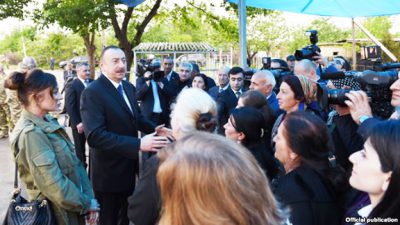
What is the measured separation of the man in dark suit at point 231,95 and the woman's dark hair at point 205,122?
9.39 feet

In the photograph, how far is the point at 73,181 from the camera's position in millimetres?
2629

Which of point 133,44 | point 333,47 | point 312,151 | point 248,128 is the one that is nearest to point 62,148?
point 248,128

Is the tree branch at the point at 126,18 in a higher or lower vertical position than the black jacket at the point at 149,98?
higher

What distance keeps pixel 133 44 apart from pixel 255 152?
10.4 metres

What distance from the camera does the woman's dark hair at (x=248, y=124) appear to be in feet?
9.25

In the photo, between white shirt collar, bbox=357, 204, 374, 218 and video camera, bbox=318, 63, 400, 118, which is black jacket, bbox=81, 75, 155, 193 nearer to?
Result: video camera, bbox=318, 63, 400, 118

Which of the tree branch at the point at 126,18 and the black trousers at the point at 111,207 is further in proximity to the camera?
the tree branch at the point at 126,18

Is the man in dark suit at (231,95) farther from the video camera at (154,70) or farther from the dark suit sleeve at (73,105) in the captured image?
the dark suit sleeve at (73,105)

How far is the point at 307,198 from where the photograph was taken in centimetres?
195

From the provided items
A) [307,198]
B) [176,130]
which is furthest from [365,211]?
[176,130]

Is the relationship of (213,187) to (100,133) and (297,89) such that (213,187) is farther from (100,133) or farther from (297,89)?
(297,89)

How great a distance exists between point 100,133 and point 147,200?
1293 mm

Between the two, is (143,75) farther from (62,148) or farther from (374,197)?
(374,197)

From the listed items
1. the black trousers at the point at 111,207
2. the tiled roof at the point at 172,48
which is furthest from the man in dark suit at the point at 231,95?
the tiled roof at the point at 172,48
